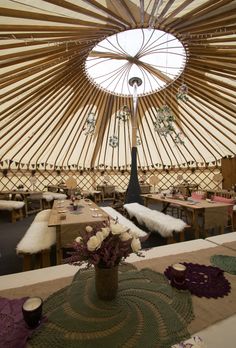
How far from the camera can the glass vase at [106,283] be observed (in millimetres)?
854

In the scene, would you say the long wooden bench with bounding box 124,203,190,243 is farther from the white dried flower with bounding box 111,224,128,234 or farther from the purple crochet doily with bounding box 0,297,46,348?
the purple crochet doily with bounding box 0,297,46,348

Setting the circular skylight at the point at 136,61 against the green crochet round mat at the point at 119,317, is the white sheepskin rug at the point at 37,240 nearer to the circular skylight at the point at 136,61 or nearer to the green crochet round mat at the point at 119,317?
the green crochet round mat at the point at 119,317

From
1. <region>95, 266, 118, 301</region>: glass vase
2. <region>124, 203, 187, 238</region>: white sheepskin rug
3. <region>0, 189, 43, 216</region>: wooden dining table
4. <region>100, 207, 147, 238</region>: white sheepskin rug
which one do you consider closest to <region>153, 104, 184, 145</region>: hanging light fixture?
<region>124, 203, 187, 238</region>: white sheepskin rug

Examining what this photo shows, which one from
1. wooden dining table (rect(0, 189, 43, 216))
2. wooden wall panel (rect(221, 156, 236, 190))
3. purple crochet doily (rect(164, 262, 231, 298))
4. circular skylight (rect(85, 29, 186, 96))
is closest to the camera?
purple crochet doily (rect(164, 262, 231, 298))

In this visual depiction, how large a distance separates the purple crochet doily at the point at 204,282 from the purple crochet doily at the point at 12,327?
685 millimetres

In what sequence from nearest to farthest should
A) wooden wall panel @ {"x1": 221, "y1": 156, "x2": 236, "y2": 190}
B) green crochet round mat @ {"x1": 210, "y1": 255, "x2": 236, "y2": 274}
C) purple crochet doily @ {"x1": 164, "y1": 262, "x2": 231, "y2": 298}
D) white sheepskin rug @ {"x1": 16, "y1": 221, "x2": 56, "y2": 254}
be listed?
purple crochet doily @ {"x1": 164, "y1": 262, "x2": 231, "y2": 298}, green crochet round mat @ {"x1": 210, "y1": 255, "x2": 236, "y2": 274}, white sheepskin rug @ {"x1": 16, "y1": 221, "x2": 56, "y2": 254}, wooden wall panel @ {"x1": 221, "y1": 156, "x2": 236, "y2": 190}

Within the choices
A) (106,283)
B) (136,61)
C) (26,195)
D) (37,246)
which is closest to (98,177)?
(26,195)

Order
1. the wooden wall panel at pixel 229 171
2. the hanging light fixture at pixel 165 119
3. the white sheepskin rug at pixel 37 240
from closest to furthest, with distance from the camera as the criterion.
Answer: the white sheepskin rug at pixel 37 240, the hanging light fixture at pixel 165 119, the wooden wall panel at pixel 229 171

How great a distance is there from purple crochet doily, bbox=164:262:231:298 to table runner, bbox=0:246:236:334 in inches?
1.2

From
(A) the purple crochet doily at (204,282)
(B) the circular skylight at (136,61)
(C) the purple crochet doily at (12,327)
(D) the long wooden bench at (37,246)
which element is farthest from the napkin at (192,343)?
(B) the circular skylight at (136,61)

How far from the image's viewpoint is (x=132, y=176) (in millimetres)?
4676

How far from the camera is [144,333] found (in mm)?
701

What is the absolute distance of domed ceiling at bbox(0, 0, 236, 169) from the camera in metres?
2.14

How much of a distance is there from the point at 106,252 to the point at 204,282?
607 mm
